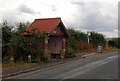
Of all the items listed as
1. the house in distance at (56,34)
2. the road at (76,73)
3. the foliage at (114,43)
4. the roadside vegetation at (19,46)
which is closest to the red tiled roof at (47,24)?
the house in distance at (56,34)

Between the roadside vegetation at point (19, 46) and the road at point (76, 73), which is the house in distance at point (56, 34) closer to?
the roadside vegetation at point (19, 46)

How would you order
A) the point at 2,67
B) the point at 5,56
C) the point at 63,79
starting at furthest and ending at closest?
1. the point at 5,56
2. the point at 2,67
3. the point at 63,79

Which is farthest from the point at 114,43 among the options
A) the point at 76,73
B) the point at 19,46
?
the point at 76,73

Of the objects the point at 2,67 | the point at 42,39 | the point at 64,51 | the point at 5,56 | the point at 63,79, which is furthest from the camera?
the point at 64,51

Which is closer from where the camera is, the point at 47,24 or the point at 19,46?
the point at 19,46

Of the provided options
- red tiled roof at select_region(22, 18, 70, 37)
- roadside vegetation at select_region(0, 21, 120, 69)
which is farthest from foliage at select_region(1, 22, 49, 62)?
red tiled roof at select_region(22, 18, 70, 37)

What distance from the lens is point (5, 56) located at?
1428cm

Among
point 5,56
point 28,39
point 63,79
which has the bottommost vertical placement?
point 63,79

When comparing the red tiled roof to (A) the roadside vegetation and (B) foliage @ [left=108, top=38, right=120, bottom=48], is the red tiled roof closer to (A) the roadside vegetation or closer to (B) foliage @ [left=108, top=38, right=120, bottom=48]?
(A) the roadside vegetation

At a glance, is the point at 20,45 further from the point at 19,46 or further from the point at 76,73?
the point at 76,73

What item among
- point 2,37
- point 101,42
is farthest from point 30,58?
point 101,42

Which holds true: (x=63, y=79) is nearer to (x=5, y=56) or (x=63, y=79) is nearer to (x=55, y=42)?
(x=5, y=56)

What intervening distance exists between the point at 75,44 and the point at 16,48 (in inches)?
622

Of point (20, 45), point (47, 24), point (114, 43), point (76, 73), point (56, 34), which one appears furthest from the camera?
point (114, 43)
